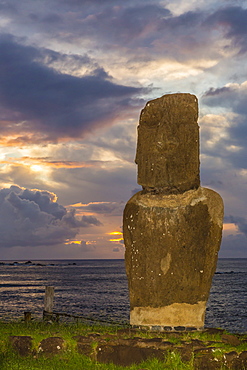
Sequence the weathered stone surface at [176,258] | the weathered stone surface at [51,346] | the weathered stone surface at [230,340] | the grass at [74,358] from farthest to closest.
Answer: the weathered stone surface at [176,258], the weathered stone surface at [51,346], the weathered stone surface at [230,340], the grass at [74,358]

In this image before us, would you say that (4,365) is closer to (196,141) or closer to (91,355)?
(91,355)

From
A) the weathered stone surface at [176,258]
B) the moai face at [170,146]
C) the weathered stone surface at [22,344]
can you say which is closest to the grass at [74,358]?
the weathered stone surface at [22,344]

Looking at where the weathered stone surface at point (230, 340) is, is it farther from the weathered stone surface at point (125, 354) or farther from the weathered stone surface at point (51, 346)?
the weathered stone surface at point (51, 346)

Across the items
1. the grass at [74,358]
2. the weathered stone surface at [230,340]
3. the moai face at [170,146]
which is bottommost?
the grass at [74,358]

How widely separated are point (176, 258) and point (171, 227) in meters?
0.73

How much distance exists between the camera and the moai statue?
35.4ft

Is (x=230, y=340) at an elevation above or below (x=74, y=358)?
above

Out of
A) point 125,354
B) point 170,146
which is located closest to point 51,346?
point 125,354

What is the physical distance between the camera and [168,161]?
36.0 ft

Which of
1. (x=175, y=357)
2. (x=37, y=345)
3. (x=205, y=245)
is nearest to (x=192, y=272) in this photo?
(x=205, y=245)

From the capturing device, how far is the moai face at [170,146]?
36.0 ft

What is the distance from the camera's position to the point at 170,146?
10945mm

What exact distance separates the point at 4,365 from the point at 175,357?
3504 millimetres

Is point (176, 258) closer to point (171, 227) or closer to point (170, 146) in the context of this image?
point (171, 227)
